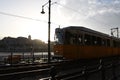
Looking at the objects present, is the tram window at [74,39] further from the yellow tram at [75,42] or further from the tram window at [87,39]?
the tram window at [87,39]

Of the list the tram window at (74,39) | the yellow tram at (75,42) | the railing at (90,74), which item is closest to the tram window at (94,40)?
the yellow tram at (75,42)

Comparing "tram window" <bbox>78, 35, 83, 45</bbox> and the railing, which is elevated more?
"tram window" <bbox>78, 35, 83, 45</bbox>

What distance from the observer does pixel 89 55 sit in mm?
26047

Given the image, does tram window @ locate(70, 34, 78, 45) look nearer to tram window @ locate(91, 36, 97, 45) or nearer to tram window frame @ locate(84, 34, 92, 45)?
tram window frame @ locate(84, 34, 92, 45)

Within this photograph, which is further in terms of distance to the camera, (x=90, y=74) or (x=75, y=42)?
(x=75, y=42)

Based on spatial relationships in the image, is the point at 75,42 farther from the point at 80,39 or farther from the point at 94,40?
the point at 94,40

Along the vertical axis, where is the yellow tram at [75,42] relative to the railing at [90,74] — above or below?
above

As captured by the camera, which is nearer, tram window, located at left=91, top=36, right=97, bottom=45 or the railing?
the railing

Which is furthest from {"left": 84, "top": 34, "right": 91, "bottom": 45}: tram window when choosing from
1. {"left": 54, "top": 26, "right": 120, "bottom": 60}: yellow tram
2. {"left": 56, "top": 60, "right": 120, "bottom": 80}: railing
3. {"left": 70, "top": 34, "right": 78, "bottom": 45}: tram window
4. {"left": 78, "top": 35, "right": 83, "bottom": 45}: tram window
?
{"left": 56, "top": 60, "right": 120, "bottom": 80}: railing

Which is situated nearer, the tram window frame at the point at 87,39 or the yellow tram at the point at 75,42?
the yellow tram at the point at 75,42

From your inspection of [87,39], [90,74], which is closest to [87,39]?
[87,39]

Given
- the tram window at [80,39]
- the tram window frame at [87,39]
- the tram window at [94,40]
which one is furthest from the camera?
the tram window at [94,40]

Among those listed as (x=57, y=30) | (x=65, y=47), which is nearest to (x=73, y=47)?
(x=65, y=47)

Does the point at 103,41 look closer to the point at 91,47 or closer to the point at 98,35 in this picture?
the point at 98,35
